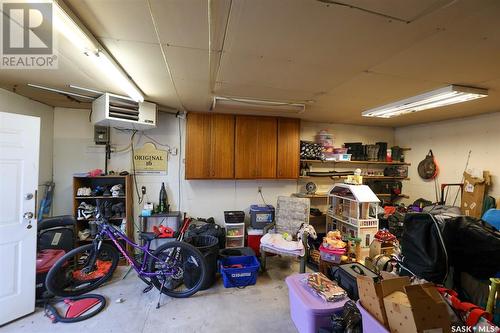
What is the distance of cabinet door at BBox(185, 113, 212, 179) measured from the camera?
3.65 metres

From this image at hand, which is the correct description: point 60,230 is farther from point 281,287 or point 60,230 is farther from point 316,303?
point 316,303

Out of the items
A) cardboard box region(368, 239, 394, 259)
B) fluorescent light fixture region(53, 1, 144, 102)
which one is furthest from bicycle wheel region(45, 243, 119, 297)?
cardboard box region(368, 239, 394, 259)

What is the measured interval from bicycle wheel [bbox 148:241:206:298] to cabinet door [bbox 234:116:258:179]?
1.55 m

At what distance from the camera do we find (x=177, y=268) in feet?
8.93

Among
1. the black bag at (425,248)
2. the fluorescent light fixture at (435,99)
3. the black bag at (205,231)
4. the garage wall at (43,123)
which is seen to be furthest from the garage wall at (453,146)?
the garage wall at (43,123)

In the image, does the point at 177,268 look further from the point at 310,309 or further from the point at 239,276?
the point at 310,309

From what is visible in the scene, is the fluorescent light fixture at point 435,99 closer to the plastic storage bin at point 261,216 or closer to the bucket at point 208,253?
the plastic storage bin at point 261,216

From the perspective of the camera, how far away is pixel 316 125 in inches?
179

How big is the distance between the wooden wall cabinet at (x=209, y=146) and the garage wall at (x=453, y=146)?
384 centimetres

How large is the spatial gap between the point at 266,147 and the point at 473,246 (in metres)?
2.93

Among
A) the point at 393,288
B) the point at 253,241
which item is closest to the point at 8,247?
the point at 253,241

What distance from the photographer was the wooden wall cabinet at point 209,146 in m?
3.67

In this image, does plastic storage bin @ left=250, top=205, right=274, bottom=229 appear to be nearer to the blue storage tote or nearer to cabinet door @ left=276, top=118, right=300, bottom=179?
cabinet door @ left=276, top=118, right=300, bottom=179

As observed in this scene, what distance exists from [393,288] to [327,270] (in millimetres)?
1543
